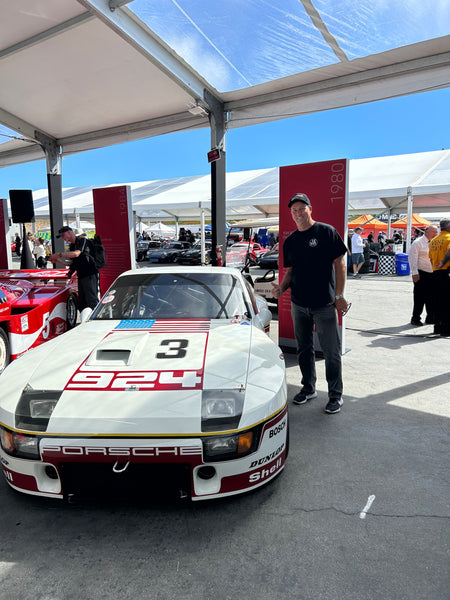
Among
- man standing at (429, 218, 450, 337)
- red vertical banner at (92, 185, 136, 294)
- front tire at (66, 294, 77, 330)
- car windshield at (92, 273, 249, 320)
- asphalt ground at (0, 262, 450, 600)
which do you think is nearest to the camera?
asphalt ground at (0, 262, 450, 600)

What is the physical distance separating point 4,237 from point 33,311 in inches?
248

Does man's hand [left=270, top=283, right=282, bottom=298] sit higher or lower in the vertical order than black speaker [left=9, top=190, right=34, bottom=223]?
lower

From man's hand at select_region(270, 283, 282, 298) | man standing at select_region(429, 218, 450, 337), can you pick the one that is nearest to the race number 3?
man's hand at select_region(270, 283, 282, 298)

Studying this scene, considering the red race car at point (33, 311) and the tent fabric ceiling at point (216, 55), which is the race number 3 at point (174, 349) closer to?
the red race car at point (33, 311)

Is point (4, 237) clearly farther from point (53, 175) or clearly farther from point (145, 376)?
point (145, 376)

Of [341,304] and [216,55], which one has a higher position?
[216,55]

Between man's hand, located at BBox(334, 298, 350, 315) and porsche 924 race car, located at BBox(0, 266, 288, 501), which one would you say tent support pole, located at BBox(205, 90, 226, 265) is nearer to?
man's hand, located at BBox(334, 298, 350, 315)

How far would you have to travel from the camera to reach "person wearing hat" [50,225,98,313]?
17.9ft

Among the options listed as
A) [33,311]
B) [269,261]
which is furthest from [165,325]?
[269,261]

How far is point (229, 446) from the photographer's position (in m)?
1.86

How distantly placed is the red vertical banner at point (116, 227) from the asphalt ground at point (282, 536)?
6254 millimetres

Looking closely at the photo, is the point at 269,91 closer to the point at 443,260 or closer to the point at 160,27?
the point at 160,27

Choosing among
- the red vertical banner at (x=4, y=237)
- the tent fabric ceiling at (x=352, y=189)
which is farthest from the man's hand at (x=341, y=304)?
the tent fabric ceiling at (x=352, y=189)

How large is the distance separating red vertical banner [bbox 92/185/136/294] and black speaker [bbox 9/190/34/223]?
2.80 metres
